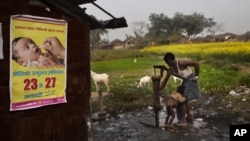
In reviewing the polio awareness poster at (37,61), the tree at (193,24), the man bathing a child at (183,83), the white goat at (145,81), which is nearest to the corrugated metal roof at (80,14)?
the polio awareness poster at (37,61)

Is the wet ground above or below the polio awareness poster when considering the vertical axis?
below

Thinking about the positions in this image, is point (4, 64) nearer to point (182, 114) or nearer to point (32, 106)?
point (32, 106)

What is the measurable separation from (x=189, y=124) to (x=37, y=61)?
504 cm

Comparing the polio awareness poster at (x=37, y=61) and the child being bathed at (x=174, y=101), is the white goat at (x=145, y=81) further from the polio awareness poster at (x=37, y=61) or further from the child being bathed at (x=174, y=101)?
the polio awareness poster at (x=37, y=61)

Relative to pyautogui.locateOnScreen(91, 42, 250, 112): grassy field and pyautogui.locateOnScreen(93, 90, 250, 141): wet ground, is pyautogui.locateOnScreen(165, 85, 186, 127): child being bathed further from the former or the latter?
pyautogui.locateOnScreen(91, 42, 250, 112): grassy field

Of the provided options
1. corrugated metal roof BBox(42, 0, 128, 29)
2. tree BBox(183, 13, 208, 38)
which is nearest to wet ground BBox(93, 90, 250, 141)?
corrugated metal roof BBox(42, 0, 128, 29)

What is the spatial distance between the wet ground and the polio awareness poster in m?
2.95

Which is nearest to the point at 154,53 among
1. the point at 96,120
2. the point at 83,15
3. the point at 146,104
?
the point at 146,104

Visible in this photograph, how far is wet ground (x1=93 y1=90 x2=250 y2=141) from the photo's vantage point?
8195 millimetres

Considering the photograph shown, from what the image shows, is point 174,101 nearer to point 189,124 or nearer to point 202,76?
point 189,124

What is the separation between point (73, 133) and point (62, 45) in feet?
4.87

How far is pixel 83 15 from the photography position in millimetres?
6059

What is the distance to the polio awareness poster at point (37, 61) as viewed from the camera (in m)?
4.89

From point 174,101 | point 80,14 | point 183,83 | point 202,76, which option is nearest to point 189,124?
point 174,101
